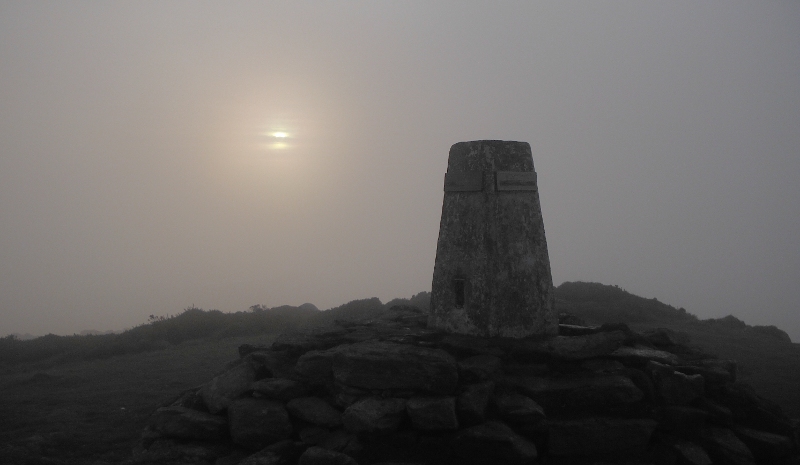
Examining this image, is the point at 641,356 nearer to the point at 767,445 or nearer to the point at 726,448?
the point at 726,448

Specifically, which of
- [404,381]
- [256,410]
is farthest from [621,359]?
[256,410]

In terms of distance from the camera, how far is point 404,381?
24.0ft

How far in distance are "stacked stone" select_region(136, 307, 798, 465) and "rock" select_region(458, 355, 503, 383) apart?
0.01 m

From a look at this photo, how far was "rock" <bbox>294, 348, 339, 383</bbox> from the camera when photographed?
316 inches

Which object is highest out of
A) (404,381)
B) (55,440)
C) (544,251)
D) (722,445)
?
(544,251)

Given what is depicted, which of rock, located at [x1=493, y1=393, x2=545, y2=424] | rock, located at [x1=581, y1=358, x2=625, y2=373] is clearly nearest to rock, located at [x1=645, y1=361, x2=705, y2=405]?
rock, located at [x1=581, y1=358, x2=625, y2=373]

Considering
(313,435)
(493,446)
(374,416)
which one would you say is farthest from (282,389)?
(493,446)

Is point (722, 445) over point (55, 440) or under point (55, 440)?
under

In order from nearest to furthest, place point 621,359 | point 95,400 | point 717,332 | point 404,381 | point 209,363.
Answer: point 404,381
point 621,359
point 95,400
point 209,363
point 717,332

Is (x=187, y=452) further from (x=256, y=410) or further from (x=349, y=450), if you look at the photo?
(x=349, y=450)

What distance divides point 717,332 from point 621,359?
11.7 metres

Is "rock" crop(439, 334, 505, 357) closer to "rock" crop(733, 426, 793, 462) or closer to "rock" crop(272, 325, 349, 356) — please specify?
"rock" crop(272, 325, 349, 356)

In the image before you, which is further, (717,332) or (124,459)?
(717,332)

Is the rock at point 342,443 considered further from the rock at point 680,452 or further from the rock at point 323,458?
the rock at point 680,452
